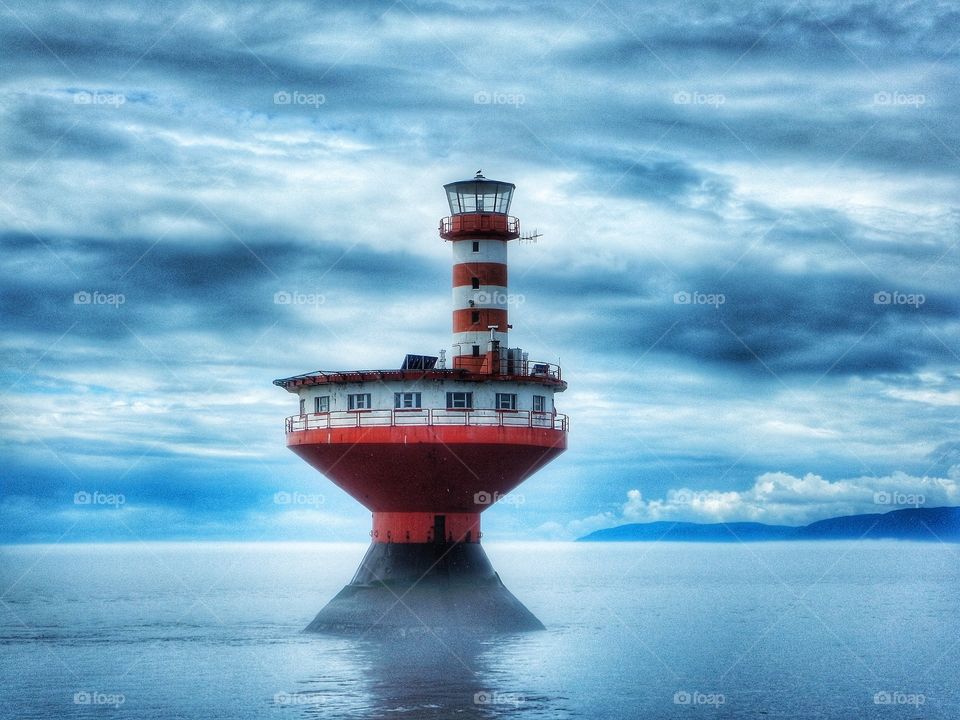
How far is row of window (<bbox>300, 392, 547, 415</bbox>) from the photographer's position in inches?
1751

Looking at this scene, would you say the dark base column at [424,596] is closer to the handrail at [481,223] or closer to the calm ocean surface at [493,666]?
the calm ocean surface at [493,666]

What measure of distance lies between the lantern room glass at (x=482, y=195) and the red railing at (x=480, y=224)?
1.93ft

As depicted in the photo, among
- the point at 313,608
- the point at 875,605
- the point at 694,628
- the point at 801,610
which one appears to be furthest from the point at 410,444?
the point at 875,605

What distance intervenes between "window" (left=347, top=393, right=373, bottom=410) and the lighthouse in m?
0.05

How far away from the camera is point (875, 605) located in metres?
85.6

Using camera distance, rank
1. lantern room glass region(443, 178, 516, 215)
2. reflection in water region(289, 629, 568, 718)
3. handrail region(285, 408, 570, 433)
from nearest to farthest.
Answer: reflection in water region(289, 629, 568, 718) < handrail region(285, 408, 570, 433) < lantern room glass region(443, 178, 516, 215)

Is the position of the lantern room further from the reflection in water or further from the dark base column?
the reflection in water

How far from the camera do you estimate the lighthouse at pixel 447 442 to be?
145ft

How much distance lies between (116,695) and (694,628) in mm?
32726

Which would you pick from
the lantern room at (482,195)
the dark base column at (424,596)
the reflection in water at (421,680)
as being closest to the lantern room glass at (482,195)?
the lantern room at (482,195)

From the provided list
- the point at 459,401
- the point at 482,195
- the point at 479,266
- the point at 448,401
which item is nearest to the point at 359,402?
the point at 448,401

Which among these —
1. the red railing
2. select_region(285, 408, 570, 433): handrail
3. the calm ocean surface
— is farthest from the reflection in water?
the red railing

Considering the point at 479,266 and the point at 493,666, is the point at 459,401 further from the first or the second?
the point at 493,666

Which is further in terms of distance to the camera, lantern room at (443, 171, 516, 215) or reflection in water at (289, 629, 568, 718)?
lantern room at (443, 171, 516, 215)
